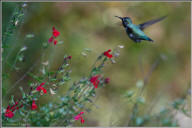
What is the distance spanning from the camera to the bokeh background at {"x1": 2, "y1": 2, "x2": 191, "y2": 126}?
3.56 m

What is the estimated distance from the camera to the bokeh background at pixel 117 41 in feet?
11.7

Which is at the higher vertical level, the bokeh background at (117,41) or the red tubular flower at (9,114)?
the bokeh background at (117,41)

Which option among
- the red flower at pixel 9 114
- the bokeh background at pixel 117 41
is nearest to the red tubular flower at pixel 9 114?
the red flower at pixel 9 114

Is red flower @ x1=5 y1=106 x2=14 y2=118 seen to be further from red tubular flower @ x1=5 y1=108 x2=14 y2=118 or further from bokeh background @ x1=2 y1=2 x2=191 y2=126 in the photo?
bokeh background @ x1=2 y1=2 x2=191 y2=126

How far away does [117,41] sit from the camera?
3947mm

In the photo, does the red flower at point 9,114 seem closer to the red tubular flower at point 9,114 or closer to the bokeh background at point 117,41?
the red tubular flower at point 9,114

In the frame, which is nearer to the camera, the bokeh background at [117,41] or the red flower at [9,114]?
the red flower at [9,114]

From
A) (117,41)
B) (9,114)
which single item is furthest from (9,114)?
(117,41)

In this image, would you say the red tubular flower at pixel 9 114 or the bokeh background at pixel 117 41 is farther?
the bokeh background at pixel 117 41

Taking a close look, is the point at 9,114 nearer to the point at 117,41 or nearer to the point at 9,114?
the point at 9,114

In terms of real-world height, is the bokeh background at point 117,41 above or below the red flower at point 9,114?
above

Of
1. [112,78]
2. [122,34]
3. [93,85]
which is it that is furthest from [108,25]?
[93,85]

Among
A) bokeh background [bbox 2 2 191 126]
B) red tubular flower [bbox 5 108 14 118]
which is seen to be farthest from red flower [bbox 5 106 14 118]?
bokeh background [bbox 2 2 191 126]

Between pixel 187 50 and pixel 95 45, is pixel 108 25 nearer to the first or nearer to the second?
pixel 95 45
